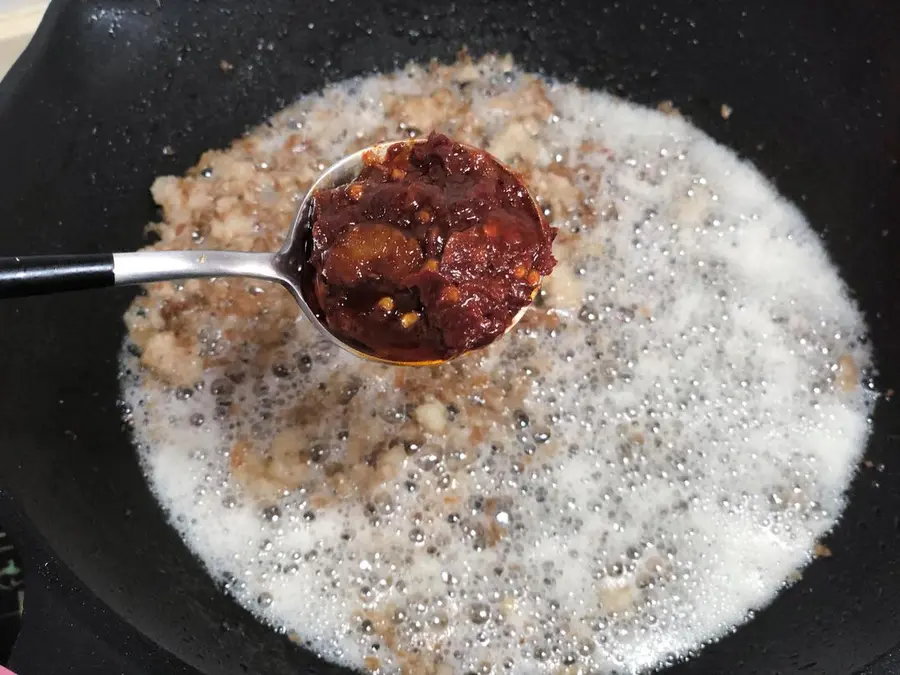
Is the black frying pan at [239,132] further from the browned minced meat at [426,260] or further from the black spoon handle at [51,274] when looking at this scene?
the browned minced meat at [426,260]

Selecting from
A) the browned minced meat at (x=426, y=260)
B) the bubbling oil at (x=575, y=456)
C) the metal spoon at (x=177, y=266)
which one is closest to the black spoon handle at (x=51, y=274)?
the metal spoon at (x=177, y=266)

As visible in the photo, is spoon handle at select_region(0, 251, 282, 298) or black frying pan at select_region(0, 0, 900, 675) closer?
spoon handle at select_region(0, 251, 282, 298)

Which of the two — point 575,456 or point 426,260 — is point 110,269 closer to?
point 426,260

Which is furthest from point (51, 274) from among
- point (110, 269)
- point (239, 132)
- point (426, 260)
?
point (239, 132)

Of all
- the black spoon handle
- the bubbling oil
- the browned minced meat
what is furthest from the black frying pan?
the browned minced meat

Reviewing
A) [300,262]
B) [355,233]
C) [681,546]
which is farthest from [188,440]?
[681,546]

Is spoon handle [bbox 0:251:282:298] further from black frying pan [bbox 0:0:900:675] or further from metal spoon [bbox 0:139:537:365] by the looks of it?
black frying pan [bbox 0:0:900:675]
